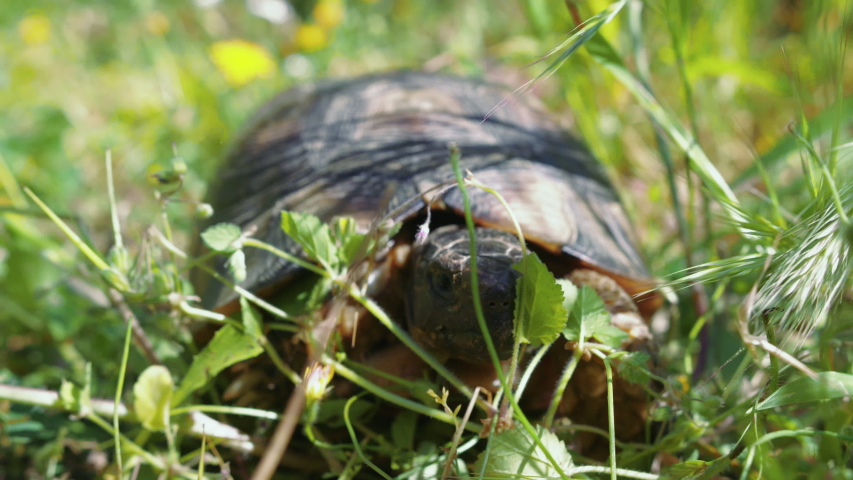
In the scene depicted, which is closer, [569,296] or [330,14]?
[569,296]

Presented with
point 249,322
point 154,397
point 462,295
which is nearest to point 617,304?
point 462,295

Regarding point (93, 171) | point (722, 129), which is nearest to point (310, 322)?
point (722, 129)

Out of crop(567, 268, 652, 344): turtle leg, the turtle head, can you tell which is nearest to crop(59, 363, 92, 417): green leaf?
the turtle head

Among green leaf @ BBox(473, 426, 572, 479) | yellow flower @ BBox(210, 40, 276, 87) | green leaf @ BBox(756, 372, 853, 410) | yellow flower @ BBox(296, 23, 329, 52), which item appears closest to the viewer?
green leaf @ BBox(756, 372, 853, 410)

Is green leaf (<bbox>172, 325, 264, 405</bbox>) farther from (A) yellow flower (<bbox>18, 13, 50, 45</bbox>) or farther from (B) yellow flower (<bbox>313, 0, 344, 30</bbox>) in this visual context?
(A) yellow flower (<bbox>18, 13, 50, 45</bbox>)

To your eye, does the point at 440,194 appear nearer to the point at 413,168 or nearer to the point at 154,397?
the point at 413,168

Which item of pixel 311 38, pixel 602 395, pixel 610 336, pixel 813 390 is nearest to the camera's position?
pixel 813 390

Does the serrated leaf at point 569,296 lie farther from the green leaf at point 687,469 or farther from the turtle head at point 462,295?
the green leaf at point 687,469
